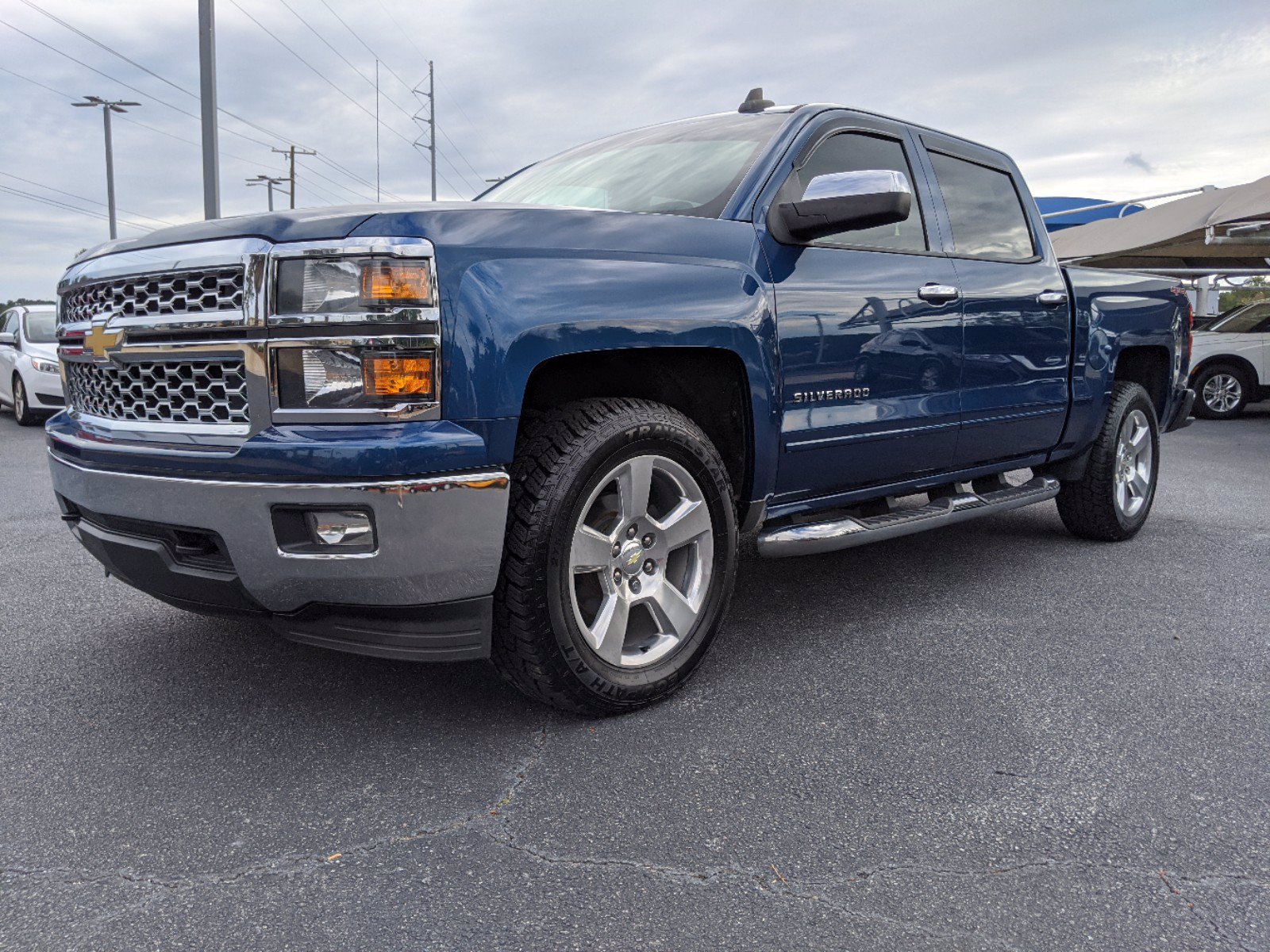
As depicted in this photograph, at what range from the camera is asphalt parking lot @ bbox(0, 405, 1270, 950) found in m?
1.84

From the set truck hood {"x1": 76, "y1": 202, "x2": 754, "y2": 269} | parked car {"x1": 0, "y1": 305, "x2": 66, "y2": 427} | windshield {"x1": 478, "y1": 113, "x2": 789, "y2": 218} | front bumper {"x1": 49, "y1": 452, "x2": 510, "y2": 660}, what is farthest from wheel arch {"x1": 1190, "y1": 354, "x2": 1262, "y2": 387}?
parked car {"x1": 0, "y1": 305, "x2": 66, "y2": 427}

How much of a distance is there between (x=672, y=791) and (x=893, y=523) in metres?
1.57

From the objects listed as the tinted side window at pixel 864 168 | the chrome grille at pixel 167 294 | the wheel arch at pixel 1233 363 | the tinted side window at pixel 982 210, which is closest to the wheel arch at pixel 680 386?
the tinted side window at pixel 864 168

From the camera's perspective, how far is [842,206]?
9.74 ft

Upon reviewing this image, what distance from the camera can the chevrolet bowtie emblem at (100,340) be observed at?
8.41 feet

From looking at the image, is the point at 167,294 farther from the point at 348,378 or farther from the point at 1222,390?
the point at 1222,390

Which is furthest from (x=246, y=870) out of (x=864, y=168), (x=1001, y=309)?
(x=1001, y=309)

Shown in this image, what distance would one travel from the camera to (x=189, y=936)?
1.77 meters

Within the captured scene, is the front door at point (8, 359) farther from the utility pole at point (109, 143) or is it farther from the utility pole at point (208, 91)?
the utility pole at point (109, 143)

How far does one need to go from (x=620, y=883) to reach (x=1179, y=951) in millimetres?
1002

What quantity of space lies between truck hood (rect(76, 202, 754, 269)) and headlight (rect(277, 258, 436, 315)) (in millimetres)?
66

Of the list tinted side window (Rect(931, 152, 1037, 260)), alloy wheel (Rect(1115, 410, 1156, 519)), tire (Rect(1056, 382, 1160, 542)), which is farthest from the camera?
alloy wheel (Rect(1115, 410, 1156, 519))

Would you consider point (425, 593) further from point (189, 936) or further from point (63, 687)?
point (63, 687)

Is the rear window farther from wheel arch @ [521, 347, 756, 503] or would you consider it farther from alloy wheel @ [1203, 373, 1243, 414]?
wheel arch @ [521, 347, 756, 503]
